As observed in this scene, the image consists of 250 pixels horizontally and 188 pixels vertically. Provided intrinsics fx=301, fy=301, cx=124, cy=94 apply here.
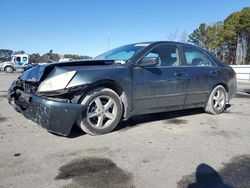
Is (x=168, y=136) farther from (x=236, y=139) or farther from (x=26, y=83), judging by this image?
(x=26, y=83)

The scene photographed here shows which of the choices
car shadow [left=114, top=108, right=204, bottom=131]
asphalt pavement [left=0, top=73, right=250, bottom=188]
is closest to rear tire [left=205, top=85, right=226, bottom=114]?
car shadow [left=114, top=108, right=204, bottom=131]

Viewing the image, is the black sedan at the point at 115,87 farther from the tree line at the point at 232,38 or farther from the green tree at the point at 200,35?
the green tree at the point at 200,35

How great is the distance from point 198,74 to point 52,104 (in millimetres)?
3093

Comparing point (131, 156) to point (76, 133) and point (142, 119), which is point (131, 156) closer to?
point (76, 133)

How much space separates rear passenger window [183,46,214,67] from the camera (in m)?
5.82

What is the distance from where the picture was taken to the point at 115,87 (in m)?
4.72

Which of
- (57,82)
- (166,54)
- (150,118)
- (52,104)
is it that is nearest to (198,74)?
(166,54)

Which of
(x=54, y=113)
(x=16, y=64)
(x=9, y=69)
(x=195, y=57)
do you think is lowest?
(x=54, y=113)

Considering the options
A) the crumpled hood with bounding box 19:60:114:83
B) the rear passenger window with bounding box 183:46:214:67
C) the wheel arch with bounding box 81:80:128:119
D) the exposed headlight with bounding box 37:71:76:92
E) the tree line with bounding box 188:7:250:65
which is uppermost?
the tree line with bounding box 188:7:250:65

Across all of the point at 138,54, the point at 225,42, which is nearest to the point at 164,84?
the point at 138,54

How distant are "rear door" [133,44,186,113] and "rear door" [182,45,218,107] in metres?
0.20

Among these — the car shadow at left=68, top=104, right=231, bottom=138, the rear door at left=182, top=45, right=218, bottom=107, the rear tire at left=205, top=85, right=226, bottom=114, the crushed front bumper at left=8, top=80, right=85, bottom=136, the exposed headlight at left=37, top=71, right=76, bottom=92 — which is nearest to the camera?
the crushed front bumper at left=8, top=80, right=85, bottom=136

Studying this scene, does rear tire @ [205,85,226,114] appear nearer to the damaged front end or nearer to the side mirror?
the side mirror

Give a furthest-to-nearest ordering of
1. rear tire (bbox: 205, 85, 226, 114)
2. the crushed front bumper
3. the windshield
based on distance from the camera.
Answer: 1. rear tire (bbox: 205, 85, 226, 114)
2. the windshield
3. the crushed front bumper
